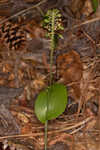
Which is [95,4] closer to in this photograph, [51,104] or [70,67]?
[70,67]

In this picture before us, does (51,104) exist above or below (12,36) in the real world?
below

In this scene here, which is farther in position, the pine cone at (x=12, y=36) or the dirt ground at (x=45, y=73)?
the pine cone at (x=12, y=36)

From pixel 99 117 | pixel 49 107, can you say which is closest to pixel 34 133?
pixel 49 107

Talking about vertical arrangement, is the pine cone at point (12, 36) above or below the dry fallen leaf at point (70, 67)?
above

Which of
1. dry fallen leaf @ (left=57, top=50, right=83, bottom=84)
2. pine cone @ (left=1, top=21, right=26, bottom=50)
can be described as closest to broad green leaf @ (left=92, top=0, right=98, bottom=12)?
dry fallen leaf @ (left=57, top=50, right=83, bottom=84)

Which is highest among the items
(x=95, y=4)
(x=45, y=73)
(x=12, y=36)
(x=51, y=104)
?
(x=95, y=4)

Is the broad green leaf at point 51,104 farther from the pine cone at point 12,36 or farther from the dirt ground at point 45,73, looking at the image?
the pine cone at point 12,36

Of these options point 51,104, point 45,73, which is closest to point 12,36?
point 45,73

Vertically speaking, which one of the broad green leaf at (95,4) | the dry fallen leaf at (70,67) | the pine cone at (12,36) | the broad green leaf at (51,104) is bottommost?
the broad green leaf at (51,104)

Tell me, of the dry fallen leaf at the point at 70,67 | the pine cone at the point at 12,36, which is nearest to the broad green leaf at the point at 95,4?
the dry fallen leaf at the point at 70,67
